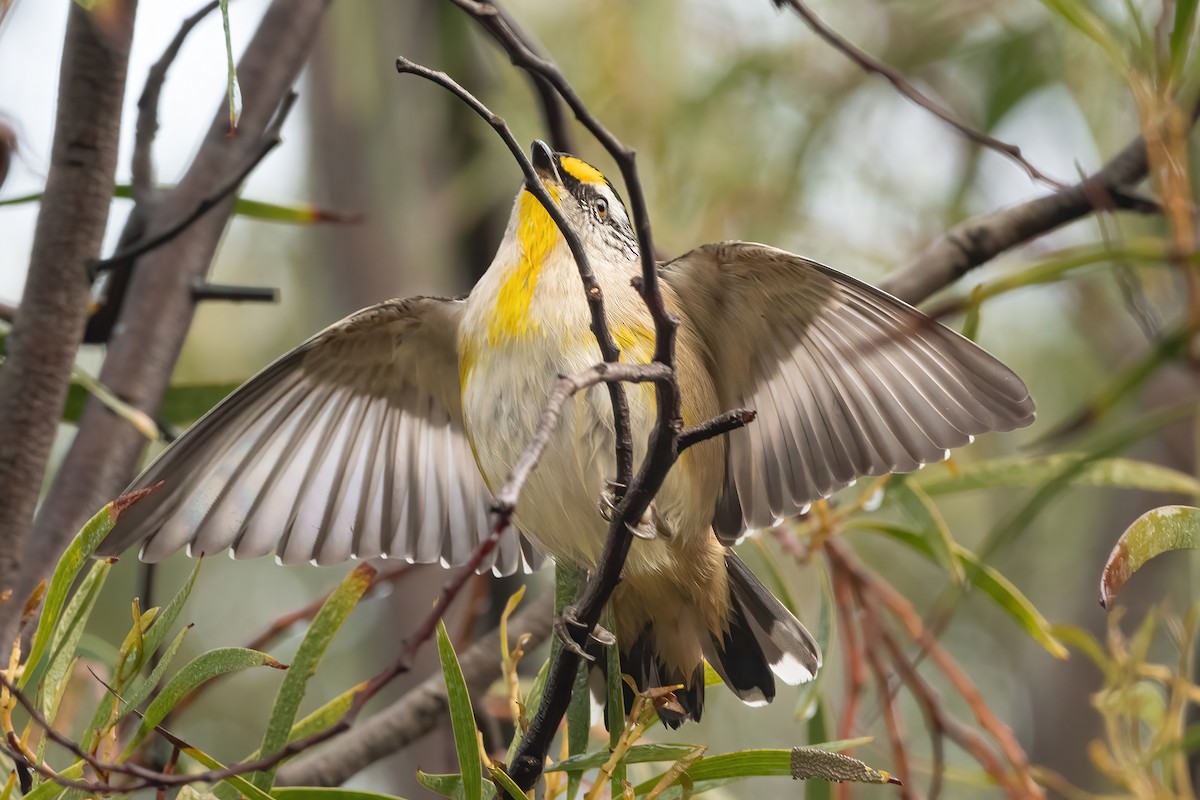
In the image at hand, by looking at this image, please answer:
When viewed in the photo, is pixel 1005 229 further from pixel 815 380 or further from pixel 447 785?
pixel 447 785

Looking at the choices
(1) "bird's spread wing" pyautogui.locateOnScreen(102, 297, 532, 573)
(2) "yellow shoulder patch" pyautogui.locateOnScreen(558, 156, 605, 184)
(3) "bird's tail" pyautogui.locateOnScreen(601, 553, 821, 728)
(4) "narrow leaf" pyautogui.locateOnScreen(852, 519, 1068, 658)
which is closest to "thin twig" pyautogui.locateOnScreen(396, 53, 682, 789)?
(3) "bird's tail" pyautogui.locateOnScreen(601, 553, 821, 728)

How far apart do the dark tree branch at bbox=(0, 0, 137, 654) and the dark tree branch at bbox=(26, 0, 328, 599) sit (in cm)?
6

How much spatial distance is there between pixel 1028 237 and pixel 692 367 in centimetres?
72

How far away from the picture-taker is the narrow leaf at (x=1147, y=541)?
1376mm

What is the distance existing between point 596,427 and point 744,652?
1.83 ft

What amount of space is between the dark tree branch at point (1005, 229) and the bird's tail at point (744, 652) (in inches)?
26.2

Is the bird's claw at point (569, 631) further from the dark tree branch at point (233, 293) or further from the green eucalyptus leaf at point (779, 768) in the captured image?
the dark tree branch at point (233, 293)

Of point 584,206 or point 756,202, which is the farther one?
point 756,202

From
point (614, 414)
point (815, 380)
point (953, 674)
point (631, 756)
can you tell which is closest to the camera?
point (614, 414)

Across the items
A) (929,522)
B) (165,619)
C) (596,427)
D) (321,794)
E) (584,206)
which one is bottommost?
(321,794)

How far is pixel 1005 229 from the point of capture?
2432mm

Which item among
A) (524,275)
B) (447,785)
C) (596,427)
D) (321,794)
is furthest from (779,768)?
(524,275)

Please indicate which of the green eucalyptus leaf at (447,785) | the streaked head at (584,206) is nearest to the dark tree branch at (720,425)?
the green eucalyptus leaf at (447,785)

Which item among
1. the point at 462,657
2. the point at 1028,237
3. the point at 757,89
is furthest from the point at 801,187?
the point at 462,657
